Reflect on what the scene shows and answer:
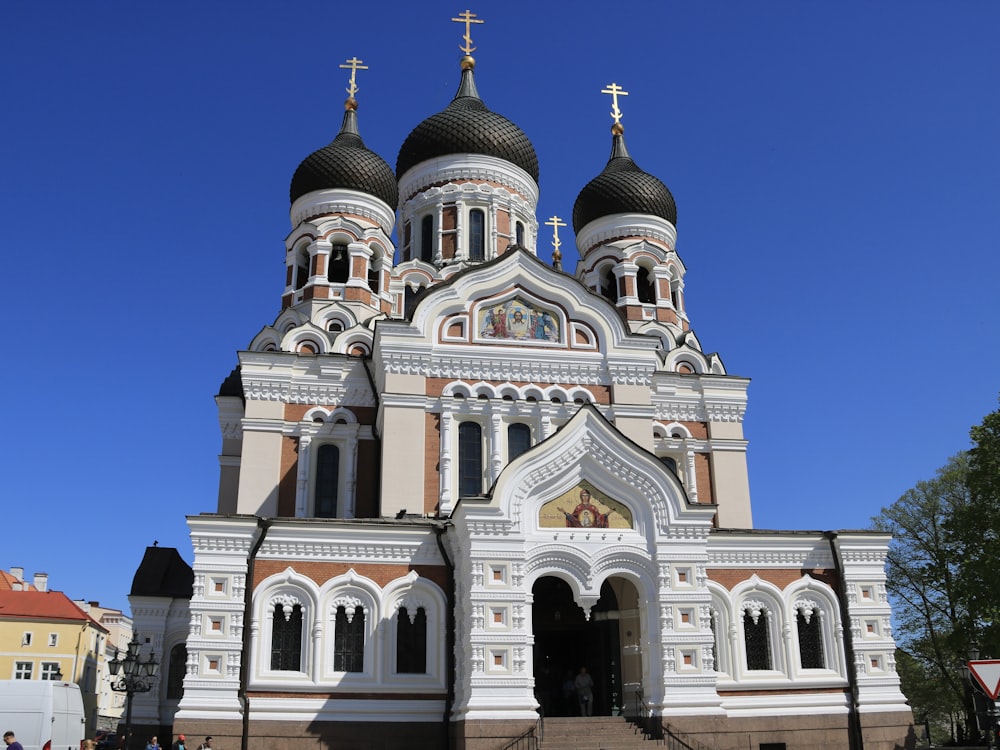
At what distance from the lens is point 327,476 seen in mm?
23078

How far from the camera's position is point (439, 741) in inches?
667

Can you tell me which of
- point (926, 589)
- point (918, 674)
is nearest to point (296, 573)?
point (926, 589)

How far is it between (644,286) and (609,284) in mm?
1061

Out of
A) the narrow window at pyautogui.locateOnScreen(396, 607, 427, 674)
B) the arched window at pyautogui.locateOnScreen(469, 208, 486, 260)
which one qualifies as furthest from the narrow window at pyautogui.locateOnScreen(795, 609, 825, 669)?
the arched window at pyautogui.locateOnScreen(469, 208, 486, 260)

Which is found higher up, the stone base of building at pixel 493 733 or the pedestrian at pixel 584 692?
the pedestrian at pixel 584 692

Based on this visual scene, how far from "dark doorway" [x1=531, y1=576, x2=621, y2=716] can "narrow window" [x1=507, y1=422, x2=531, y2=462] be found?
2913mm

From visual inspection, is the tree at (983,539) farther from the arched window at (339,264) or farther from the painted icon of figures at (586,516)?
the arched window at (339,264)

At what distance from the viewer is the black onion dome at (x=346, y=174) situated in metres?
28.5

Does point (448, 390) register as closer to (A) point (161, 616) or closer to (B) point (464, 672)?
(B) point (464, 672)

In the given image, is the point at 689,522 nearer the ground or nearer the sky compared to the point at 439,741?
nearer the sky

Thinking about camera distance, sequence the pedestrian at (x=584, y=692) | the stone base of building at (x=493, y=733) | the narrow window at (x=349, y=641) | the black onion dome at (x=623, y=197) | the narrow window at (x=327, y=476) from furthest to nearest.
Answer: the black onion dome at (x=623, y=197), the narrow window at (x=327, y=476), the pedestrian at (x=584, y=692), the narrow window at (x=349, y=641), the stone base of building at (x=493, y=733)

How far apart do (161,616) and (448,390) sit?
28.6 ft

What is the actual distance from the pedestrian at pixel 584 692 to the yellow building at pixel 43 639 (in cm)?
2919

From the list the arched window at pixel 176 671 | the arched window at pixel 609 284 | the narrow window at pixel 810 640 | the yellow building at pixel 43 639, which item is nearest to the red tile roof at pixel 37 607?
the yellow building at pixel 43 639
